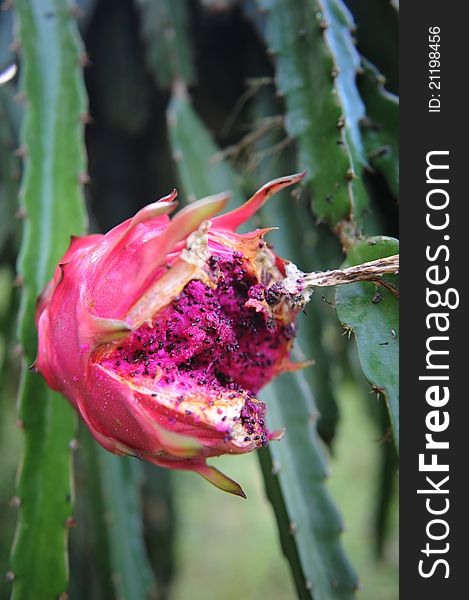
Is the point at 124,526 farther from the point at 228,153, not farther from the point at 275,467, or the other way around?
the point at 228,153

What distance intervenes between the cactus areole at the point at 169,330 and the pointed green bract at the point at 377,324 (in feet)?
0.17

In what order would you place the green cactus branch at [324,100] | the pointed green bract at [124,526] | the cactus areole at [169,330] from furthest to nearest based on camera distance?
1. the pointed green bract at [124,526]
2. the green cactus branch at [324,100]
3. the cactus areole at [169,330]

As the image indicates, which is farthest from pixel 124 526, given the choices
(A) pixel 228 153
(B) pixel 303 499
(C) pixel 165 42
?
(C) pixel 165 42

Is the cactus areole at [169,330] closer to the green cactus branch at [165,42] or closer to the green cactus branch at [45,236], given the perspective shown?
the green cactus branch at [45,236]

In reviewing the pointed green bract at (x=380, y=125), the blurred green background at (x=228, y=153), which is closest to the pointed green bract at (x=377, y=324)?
the blurred green background at (x=228, y=153)

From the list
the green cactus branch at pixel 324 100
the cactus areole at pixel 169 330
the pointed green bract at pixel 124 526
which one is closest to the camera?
the cactus areole at pixel 169 330

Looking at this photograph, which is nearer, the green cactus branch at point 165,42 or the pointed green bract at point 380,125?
the pointed green bract at point 380,125

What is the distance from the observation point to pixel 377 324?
0.55m

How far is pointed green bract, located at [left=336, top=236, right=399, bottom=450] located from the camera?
20.9 inches

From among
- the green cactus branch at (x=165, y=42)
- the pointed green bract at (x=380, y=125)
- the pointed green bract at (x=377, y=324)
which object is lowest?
the pointed green bract at (x=377, y=324)

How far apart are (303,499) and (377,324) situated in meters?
0.25

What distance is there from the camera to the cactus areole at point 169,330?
1.55 feet

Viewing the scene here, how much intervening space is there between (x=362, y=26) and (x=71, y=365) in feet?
1.81

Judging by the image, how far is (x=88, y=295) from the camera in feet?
1.66
